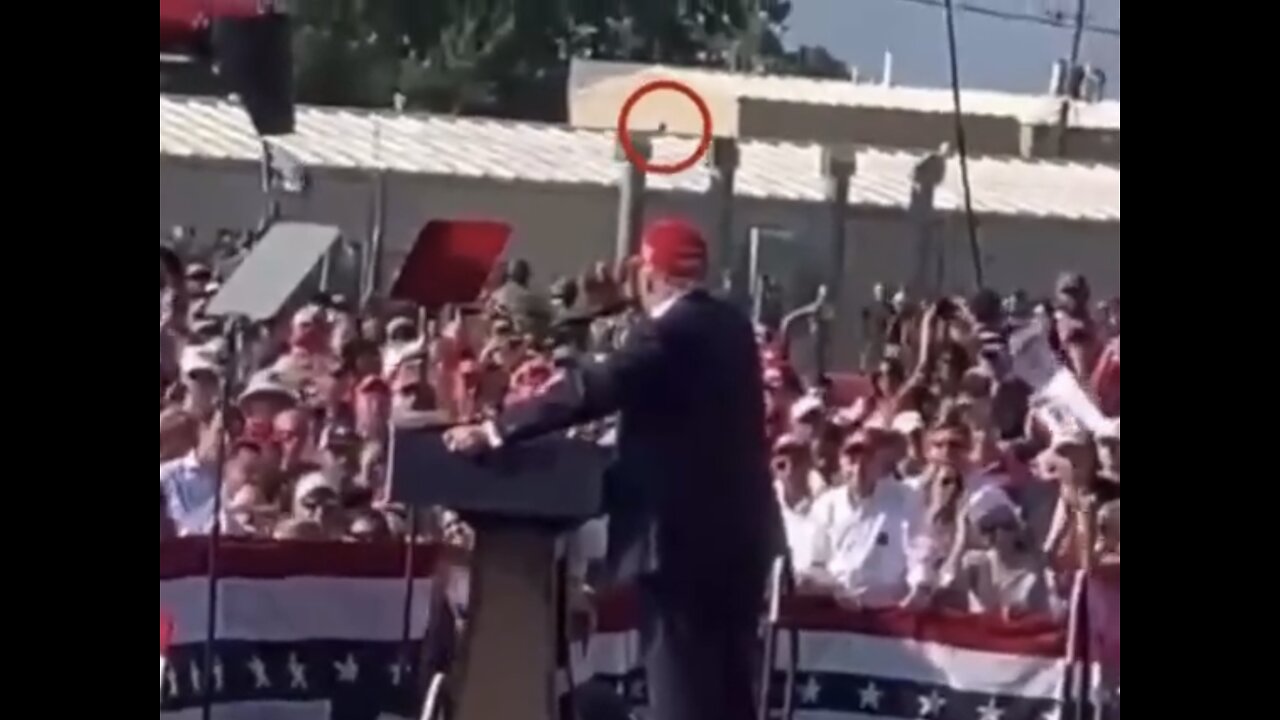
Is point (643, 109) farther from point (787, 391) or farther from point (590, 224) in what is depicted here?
point (787, 391)

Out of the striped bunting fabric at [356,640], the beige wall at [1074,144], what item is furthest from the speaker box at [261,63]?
the beige wall at [1074,144]

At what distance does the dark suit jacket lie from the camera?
124 inches

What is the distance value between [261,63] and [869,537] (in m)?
1.01

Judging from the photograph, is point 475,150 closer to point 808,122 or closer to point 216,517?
point 808,122

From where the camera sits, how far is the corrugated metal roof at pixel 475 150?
10.3 ft

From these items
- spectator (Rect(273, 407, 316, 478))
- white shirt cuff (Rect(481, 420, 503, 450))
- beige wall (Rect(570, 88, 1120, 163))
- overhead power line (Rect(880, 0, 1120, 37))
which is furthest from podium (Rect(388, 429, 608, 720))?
overhead power line (Rect(880, 0, 1120, 37))

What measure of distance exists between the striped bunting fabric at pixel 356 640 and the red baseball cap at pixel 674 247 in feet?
1.43

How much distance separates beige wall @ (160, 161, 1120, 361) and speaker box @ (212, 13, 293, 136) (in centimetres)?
9

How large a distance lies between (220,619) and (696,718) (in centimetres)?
64

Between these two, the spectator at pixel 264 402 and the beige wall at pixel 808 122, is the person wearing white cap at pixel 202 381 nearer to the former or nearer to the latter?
the spectator at pixel 264 402

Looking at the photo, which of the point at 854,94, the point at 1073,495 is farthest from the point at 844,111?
the point at 1073,495

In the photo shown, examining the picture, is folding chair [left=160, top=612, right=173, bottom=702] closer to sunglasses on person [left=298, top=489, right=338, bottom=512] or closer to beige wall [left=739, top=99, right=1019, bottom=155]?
sunglasses on person [left=298, top=489, right=338, bottom=512]

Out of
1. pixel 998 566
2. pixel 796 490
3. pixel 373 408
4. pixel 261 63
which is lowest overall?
pixel 998 566

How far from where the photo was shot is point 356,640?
10.5ft
